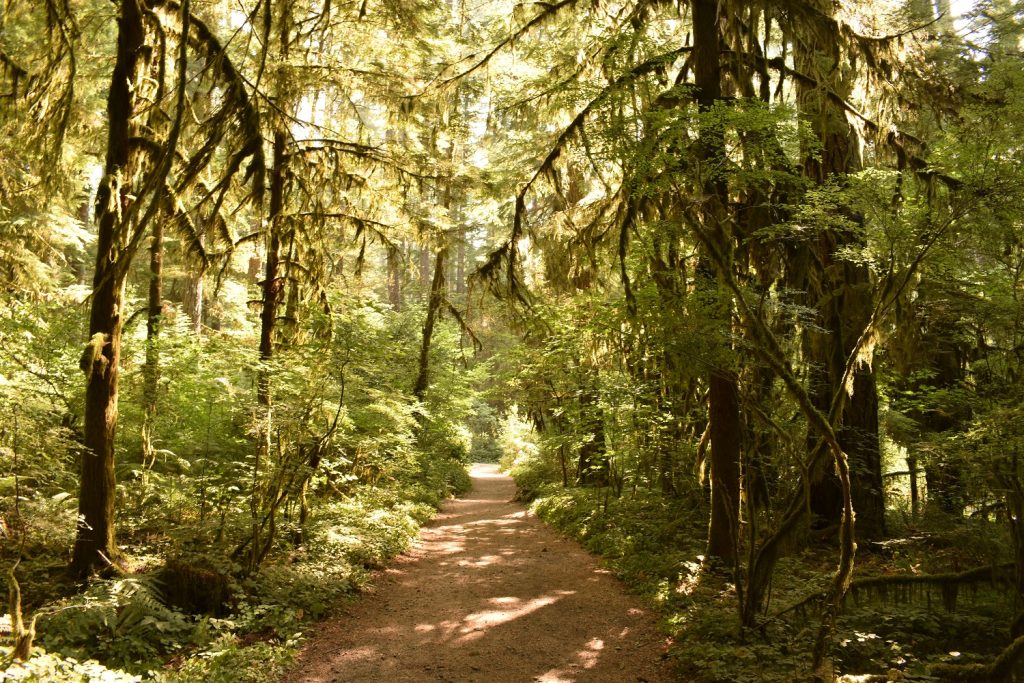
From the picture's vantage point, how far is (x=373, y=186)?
382 inches

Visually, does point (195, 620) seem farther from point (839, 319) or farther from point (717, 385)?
point (839, 319)

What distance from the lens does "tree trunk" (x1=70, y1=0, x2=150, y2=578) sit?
5.82 m

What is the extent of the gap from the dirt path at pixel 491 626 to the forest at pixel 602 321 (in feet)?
1.31

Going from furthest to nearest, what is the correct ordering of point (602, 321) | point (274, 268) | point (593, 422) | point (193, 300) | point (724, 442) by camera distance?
point (193, 300)
point (593, 422)
point (274, 268)
point (602, 321)
point (724, 442)

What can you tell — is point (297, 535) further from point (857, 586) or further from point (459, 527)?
point (857, 586)

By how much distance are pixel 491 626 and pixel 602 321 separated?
3897 mm

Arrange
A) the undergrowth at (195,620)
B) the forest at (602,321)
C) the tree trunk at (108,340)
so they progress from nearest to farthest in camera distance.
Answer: the undergrowth at (195,620)
the forest at (602,321)
the tree trunk at (108,340)

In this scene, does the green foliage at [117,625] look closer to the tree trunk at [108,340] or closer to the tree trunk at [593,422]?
the tree trunk at [108,340]

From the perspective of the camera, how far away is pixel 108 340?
5.96 meters

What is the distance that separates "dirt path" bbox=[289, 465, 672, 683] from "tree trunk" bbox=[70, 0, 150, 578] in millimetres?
2484

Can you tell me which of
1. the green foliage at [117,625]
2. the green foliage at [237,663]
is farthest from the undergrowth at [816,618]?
the green foliage at [117,625]

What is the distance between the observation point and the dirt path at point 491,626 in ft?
17.3

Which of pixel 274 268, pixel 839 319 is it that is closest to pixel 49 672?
pixel 274 268

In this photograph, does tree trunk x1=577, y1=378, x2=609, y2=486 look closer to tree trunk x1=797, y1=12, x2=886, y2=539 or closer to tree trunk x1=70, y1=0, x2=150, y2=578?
tree trunk x1=797, y1=12, x2=886, y2=539
